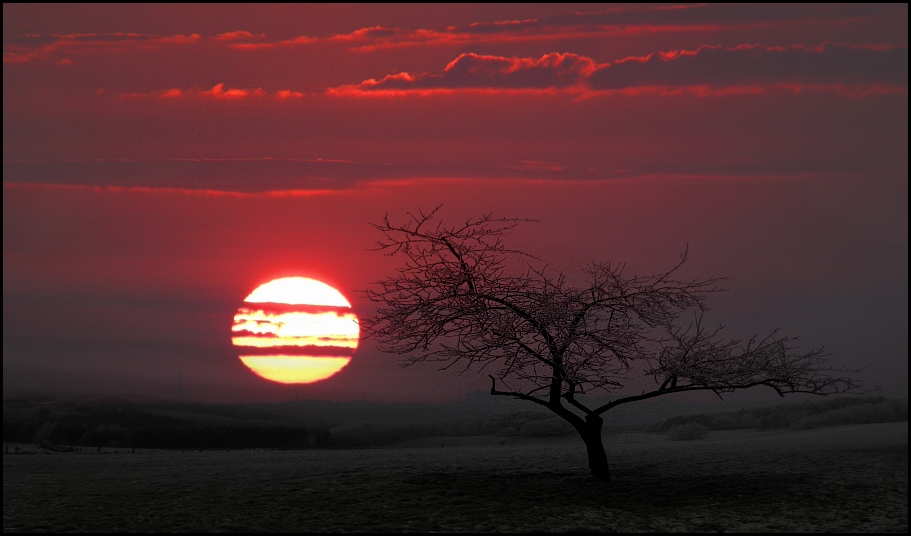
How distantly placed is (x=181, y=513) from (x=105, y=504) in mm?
2202

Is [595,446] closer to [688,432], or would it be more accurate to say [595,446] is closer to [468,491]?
[468,491]

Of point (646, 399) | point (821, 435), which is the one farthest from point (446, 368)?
point (821, 435)

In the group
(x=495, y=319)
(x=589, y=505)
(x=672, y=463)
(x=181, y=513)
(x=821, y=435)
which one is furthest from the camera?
(x=821, y=435)

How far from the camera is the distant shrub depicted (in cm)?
3968

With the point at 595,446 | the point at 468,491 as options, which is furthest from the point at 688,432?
the point at 468,491

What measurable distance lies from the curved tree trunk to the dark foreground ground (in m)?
0.36

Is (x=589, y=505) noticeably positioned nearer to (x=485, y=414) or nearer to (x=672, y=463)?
(x=485, y=414)

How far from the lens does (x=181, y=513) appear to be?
19.0 metres

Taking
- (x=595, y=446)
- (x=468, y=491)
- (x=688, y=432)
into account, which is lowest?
(x=468, y=491)

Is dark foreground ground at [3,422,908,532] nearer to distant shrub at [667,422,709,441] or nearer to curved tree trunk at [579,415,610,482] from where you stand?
curved tree trunk at [579,415,610,482]

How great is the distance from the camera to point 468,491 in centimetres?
2189

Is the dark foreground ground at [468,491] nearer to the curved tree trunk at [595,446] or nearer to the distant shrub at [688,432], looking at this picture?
the curved tree trunk at [595,446]

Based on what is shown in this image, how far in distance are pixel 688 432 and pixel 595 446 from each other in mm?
18512

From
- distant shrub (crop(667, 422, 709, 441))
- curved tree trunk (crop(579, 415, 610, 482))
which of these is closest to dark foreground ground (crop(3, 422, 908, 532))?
curved tree trunk (crop(579, 415, 610, 482))
